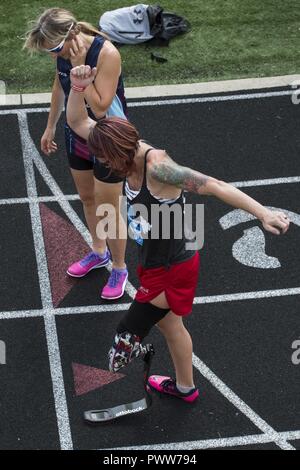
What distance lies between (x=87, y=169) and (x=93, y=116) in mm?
585

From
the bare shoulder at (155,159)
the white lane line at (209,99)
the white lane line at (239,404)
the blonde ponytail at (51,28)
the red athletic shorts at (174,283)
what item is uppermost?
the blonde ponytail at (51,28)

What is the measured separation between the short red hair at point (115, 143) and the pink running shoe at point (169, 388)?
1843mm

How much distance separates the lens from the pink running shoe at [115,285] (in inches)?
269

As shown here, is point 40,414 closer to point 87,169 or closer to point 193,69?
point 87,169

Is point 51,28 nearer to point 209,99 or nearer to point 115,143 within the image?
point 115,143

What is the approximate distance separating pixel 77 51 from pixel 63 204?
2.42m

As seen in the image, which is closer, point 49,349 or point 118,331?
point 118,331

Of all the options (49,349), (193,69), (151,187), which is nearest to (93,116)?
(151,187)

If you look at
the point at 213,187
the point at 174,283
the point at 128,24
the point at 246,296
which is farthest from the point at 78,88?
the point at 128,24

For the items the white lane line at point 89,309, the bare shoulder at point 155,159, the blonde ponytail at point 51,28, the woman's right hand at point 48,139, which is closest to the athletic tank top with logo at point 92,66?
the blonde ponytail at point 51,28

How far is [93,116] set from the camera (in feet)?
19.3

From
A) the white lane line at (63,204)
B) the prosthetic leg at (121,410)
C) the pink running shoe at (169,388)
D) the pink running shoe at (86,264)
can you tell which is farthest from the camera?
the white lane line at (63,204)

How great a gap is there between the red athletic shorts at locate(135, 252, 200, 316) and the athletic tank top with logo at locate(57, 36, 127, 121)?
1260 millimetres

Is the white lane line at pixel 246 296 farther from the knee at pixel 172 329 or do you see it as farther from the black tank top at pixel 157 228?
the black tank top at pixel 157 228
